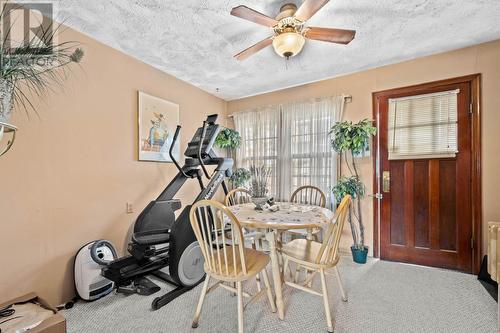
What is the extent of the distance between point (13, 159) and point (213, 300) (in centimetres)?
208

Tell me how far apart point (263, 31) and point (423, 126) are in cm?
231

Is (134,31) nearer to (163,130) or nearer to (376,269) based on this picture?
(163,130)

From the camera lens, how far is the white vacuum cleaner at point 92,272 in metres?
2.04

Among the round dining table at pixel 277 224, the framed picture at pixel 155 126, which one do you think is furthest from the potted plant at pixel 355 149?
the framed picture at pixel 155 126

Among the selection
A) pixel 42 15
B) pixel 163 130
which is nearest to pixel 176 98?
pixel 163 130

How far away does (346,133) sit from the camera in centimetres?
287

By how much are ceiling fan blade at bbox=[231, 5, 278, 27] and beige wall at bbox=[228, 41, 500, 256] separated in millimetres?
1935

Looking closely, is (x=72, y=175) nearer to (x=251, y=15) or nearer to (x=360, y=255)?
(x=251, y=15)

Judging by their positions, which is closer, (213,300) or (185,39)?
(213,300)

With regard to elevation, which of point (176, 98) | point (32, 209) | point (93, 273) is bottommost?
point (93, 273)

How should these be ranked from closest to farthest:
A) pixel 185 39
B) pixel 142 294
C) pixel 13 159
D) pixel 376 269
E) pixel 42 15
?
1. pixel 13 159
2. pixel 42 15
3. pixel 142 294
4. pixel 185 39
5. pixel 376 269

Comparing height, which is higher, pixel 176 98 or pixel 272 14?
pixel 272 14

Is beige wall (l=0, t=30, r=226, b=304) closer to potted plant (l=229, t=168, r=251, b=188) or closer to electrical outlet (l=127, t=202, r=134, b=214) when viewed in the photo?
electrical outlet (l=127, t=202, r=134, b=214)

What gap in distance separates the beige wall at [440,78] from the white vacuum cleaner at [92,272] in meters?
3.03
